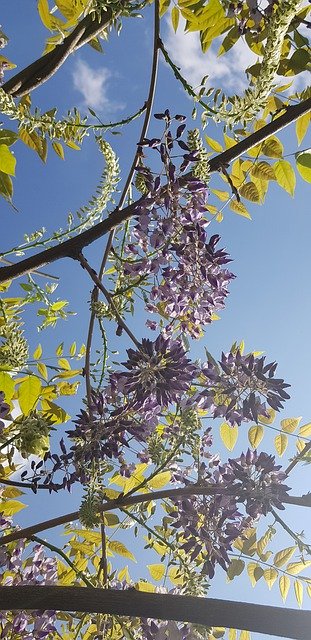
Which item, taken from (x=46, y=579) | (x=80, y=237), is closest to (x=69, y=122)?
(x=80, y=237)

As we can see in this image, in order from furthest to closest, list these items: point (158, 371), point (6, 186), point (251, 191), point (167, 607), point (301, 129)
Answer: point (251, 191) < point (301, 129) < point (6, 186) < point (158, 371) < point (167, 607)

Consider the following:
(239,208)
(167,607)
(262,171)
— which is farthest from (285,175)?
(167,607)

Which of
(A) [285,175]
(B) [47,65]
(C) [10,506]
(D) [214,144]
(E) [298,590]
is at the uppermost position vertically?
(B) [47,65]

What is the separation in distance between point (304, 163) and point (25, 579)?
1.24 meters

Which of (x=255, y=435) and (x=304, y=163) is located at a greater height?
(x=304, y=163)

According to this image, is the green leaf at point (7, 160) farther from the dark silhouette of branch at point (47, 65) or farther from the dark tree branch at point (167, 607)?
the dark tree branch at point (167, 607)

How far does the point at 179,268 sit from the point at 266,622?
76 cm

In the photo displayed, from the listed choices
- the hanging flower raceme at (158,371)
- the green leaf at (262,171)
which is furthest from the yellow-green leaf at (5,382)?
the green leaf at (262,171)

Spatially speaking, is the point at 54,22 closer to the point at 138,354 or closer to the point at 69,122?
the point at 69,122

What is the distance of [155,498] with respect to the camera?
1.19 meters

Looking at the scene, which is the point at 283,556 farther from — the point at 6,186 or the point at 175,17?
the point at 175,17

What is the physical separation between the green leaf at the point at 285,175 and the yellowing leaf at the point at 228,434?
0.52m

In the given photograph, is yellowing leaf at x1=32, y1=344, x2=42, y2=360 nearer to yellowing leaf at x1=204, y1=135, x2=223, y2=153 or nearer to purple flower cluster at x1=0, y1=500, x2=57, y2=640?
purple flower cluster at x1=0, y1=500, x2=57, y2=640

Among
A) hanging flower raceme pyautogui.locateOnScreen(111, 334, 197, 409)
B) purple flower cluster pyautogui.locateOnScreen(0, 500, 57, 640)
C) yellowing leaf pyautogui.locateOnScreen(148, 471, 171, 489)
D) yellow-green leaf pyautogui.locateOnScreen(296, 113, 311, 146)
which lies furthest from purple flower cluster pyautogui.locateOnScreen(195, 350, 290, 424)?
purple flower cluster pyautogui.locateOnScreen(0, 500, 57, 640)
